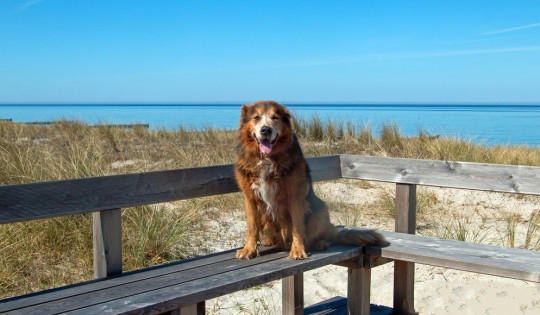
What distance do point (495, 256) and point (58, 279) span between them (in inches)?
131

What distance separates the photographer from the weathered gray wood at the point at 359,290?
357cm

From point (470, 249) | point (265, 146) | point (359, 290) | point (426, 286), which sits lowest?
point (426, 286)

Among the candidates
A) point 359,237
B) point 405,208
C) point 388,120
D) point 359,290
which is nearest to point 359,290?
point 359,290

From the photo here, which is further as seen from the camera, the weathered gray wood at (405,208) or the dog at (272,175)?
the weathered gray wood at (405,208)

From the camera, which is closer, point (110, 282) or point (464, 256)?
point (110, 282)

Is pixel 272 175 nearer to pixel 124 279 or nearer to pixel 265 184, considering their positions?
pixel 265 184

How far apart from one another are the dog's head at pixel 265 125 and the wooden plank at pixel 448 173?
1172mm

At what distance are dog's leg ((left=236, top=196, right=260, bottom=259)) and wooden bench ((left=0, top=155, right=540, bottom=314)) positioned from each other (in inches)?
3.5

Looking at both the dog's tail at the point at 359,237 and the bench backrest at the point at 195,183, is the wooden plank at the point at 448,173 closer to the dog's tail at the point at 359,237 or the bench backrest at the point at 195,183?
the bench backrest at the point at 195,183

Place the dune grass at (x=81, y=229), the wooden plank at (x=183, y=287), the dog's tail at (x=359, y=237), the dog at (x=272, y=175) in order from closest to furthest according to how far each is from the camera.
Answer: the wooden plank at (x=183, y=287) → the dog at (x=272, y=175) → the dog's tail at (x=359, y=237) → the dune grass at (x=81, y=229)

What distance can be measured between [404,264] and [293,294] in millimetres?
877

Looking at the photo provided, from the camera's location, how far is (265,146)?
299cm

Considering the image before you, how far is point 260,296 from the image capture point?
14.9 ft

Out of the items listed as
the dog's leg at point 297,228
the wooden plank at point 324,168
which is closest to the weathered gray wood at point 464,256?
the dog's leg at point 297,228
